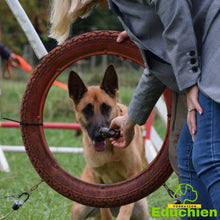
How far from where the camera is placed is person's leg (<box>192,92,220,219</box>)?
4.54ft

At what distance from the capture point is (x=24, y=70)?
4152mm

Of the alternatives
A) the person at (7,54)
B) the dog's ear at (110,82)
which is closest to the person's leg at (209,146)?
the dog's ear at (110,82)

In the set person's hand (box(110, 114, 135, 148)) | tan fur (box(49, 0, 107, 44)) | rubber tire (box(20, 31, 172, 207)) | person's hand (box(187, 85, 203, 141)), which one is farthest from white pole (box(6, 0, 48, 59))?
person's hand (box(187, 85, 203, 141))

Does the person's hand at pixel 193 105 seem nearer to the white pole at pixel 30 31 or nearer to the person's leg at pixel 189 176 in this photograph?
the person's leg at pixel 189 176

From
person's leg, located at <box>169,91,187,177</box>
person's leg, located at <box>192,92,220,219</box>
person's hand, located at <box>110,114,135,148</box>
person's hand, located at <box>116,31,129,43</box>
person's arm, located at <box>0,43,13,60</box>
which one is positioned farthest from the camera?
person's arm, located at <box>0,43,13,60</box>

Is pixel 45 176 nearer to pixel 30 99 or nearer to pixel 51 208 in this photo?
pixel 30 99

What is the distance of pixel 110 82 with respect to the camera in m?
3.17

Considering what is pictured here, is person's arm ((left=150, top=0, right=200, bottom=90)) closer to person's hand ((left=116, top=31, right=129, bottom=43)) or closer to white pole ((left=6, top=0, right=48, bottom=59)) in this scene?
person's hand ((left=116, top=31, right=129, bottom=43))

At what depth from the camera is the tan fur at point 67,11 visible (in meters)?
2.10

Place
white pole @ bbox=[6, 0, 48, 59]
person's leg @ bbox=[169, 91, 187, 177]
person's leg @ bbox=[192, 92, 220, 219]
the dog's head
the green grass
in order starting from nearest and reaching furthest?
person's leg @ bbox=[192, 92, 220, 219] → person's leg @ bbox=[169, 91, 187, 177] → white pole @ bbox=[6, 0, 48, 59] → the dog's head → the green grass

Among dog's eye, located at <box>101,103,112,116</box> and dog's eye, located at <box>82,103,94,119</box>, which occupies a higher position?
dog's eye, located at <box>101,103,112,116</box>

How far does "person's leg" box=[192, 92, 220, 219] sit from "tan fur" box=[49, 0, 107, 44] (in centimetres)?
99

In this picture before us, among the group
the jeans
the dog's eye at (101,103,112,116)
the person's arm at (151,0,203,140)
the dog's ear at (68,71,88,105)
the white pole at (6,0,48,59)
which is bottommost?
the dog's eye at (101,103,112,116)

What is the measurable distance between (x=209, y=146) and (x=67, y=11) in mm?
1249
